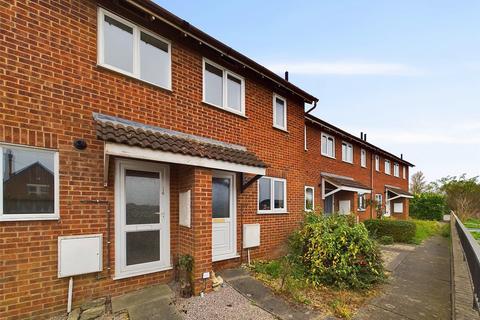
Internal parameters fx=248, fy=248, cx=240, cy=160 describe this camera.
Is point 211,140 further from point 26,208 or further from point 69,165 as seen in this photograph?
point 26,208

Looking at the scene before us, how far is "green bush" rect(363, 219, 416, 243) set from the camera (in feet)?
40.1

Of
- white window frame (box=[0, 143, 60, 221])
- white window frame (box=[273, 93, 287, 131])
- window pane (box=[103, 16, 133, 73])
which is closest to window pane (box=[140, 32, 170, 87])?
window pane (box=[103, 16, 133, 73])

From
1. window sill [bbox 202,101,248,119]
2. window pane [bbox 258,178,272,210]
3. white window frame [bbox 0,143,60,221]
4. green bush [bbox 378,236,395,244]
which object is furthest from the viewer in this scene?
green bush [bbox 378,236,395,244]

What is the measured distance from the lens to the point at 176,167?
5.70 meters

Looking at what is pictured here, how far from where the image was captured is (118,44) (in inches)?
199

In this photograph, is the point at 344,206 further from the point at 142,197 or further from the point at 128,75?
the point at 128,75

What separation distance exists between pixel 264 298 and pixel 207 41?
6.00m

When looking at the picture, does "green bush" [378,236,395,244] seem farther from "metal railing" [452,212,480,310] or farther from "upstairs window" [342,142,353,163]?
"metal railing" [452,212,480,310]

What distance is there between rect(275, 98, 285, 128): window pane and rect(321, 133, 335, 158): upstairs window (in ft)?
17.0

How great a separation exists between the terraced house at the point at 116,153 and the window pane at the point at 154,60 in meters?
0.02

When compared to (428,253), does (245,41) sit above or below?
above

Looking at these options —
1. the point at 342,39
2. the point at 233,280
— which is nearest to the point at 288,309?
the point at 233,280

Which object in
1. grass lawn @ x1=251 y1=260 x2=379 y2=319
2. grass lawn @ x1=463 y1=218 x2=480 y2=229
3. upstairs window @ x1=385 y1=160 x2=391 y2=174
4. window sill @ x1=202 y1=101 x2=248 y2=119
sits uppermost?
window sill @ x1=202 y1=101 x2=248 y2=119

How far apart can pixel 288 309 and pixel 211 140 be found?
13.5ft
